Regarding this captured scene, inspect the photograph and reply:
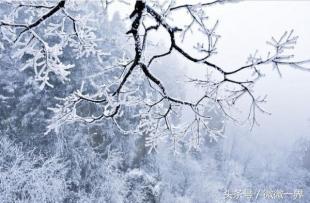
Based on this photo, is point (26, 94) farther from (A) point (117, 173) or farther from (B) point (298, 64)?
(B) point (298, 64)

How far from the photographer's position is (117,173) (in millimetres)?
18641

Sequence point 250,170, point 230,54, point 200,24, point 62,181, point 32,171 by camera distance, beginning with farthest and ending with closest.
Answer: point 230,54
point 250,170
point 62,181
point 32,171
point 200,24

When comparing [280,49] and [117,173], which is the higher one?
[280,49]

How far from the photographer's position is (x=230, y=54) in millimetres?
105125

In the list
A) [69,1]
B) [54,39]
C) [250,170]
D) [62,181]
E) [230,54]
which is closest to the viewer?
[69,1]

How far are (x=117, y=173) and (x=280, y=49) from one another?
16.3 meters

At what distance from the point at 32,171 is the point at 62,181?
157cm

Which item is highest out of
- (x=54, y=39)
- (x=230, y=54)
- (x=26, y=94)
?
(x=230, y=54)

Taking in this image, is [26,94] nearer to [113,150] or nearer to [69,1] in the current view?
[113,150]

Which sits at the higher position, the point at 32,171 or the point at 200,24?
the point at 200,24

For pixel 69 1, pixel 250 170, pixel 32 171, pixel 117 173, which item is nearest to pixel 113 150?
pixel 117 173

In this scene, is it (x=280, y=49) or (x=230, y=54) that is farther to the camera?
(x=230, y=54)

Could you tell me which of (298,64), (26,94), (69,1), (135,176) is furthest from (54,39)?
(298,64)

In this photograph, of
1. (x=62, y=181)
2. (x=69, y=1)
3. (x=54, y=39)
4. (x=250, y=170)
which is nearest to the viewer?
(x=69, y=1)
